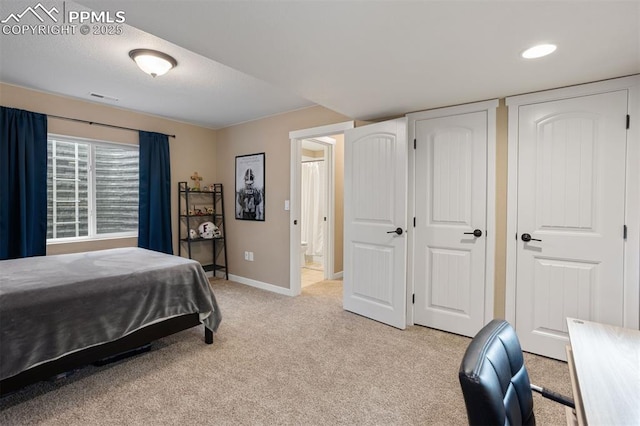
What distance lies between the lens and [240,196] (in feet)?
15.3

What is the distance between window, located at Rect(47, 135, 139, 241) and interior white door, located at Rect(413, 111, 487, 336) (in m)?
3.61

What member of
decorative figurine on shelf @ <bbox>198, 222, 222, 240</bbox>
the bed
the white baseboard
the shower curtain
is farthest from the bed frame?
the shower curtain

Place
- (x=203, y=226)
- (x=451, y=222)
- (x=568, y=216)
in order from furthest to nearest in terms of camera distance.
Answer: (x=203, y=226) < (x=451, y=222) < (x=568, y=216)

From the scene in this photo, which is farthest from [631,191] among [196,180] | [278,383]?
[196,180]

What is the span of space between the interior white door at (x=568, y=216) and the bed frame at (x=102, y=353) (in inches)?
107

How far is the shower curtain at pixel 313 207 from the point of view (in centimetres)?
564

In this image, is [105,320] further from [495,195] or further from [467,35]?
[495,195]

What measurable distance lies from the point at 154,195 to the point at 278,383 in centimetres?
309

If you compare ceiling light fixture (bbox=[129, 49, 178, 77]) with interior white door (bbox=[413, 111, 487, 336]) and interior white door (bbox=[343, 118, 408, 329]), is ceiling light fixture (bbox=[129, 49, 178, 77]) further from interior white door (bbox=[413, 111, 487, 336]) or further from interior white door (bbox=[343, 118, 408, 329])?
interior white door (bbox=[413, 111, 487, 336])

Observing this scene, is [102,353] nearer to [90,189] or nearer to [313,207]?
[90,189]

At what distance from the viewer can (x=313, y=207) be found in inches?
231

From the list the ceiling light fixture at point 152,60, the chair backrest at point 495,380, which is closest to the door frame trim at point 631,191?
the chair backrest at point 495,380

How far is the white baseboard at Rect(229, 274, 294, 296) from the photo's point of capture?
163 inches

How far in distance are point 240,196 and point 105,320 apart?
276 centimetres
